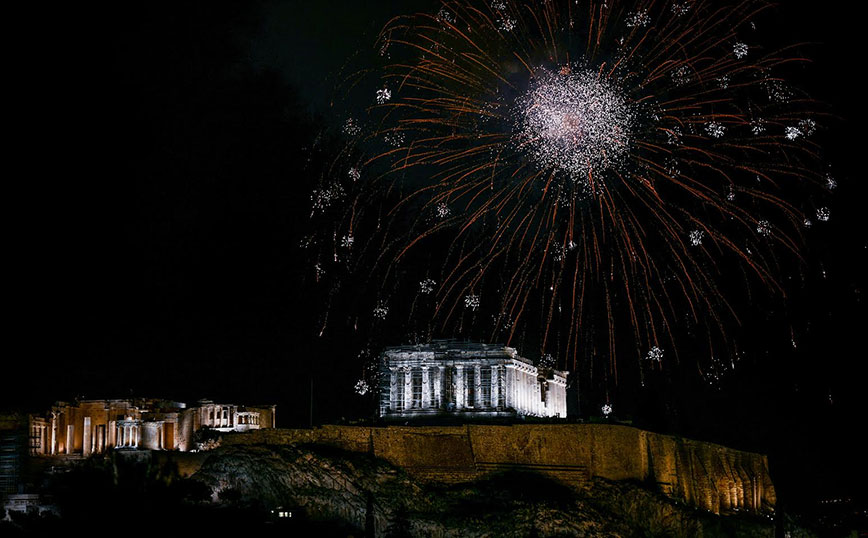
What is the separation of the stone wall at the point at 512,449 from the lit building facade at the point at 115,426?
853cm

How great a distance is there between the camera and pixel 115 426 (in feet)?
207

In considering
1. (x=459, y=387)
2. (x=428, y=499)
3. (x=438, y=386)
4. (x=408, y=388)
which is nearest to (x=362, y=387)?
(x=408, y=388)

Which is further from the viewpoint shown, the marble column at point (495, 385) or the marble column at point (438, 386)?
the marble column at point (438, 386)

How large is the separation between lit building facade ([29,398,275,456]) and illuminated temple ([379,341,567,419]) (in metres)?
14.9

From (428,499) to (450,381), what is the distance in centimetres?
1890

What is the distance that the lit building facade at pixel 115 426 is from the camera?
61469mm

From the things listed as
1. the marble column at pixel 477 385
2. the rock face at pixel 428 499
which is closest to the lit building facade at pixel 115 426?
the rock face at pixel 428 499

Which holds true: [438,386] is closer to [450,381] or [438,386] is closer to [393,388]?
[450,381]

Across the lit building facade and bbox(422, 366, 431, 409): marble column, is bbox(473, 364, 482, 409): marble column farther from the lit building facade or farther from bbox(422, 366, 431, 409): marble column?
the lit building facade

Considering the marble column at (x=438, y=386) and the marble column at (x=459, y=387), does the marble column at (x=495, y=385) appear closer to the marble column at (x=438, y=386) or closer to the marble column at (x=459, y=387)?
the marble column at (x=459, y=387)

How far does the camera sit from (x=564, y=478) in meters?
56.4

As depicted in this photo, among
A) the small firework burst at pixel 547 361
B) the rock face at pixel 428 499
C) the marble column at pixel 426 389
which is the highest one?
the small firework burst at pixel 547 361

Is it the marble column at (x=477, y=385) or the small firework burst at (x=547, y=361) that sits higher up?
the small firework burst at (x=547, y=361)

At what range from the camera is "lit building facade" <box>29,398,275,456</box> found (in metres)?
61.5
